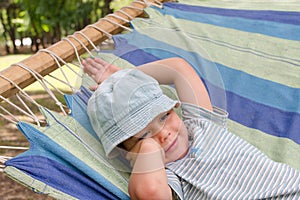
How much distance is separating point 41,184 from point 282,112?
0.77 m

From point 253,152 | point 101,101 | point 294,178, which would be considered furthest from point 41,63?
point 294,178

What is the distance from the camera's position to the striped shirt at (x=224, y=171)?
3.85ft

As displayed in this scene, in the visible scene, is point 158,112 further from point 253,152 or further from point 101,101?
point 253,152

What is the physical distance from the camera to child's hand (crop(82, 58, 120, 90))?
1401 millimetres

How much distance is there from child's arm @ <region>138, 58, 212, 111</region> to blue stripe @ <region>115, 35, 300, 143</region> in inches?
1.6

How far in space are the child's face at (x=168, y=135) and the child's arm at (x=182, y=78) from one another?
120 millimetres

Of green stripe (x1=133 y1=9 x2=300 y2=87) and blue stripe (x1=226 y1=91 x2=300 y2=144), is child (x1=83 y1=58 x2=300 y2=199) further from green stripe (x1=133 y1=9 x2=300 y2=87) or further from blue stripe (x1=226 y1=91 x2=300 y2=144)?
green stripe (x1=133 y1=9 x2=300 y2=87)

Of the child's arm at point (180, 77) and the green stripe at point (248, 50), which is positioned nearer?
A: the child's arm at point (180, 77)

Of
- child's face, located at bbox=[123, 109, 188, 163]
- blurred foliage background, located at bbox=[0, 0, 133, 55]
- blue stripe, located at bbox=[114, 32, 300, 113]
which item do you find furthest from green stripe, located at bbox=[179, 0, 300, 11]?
blurred foliage background, located at bbox=[0, 0, 133, 55]

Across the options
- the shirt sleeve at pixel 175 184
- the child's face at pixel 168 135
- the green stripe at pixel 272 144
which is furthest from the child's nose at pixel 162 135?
the green stripe at pixel 272 144

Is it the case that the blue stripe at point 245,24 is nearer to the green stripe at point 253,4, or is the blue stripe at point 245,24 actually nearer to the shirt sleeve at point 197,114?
the green stripe at point 253,4

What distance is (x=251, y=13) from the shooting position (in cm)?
194

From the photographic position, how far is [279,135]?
1448mm

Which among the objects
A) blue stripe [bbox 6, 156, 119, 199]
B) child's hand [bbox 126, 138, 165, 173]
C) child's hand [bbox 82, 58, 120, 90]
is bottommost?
blue stripe [bbox 6, 156, 119, 199]
